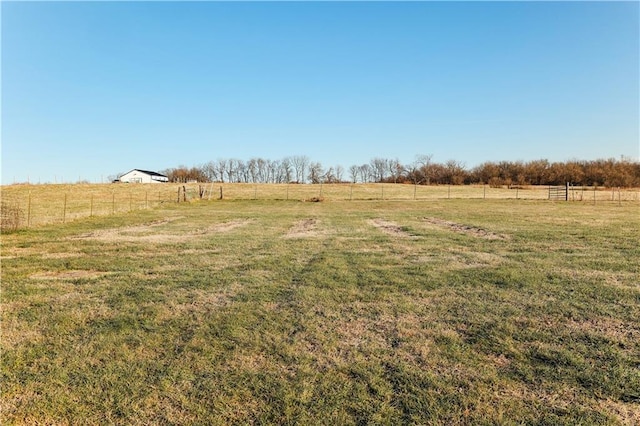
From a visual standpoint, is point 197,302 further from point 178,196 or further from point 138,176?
point 138,176

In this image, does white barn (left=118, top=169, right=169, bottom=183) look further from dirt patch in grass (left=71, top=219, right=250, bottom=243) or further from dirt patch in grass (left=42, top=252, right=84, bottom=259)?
dirt patch in grass (left=42, top=252, right=84, bottom=259)

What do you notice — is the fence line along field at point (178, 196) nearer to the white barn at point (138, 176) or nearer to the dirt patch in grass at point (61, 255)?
the dirt patch in grass at point (61, 255)

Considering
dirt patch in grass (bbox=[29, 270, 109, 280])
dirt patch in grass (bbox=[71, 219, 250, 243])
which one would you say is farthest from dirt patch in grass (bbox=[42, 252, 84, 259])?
dirt patch in grass (bbox=[71, 219, 250, 243])

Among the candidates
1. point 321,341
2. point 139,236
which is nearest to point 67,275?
point 321,341

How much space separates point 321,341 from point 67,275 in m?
5.18

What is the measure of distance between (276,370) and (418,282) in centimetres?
346

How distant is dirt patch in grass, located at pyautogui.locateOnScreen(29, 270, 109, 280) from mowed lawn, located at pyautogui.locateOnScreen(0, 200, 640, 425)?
0.19 ft

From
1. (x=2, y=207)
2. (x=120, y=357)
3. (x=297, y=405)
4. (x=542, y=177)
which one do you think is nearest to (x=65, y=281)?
(x=120, y=357)

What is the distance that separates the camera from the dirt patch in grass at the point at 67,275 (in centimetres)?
639

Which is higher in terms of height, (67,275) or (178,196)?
(178,196)

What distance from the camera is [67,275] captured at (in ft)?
21.7

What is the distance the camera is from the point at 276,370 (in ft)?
10.4

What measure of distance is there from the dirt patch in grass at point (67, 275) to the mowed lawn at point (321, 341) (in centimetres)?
6

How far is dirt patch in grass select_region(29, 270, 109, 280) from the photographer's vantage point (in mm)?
6391
